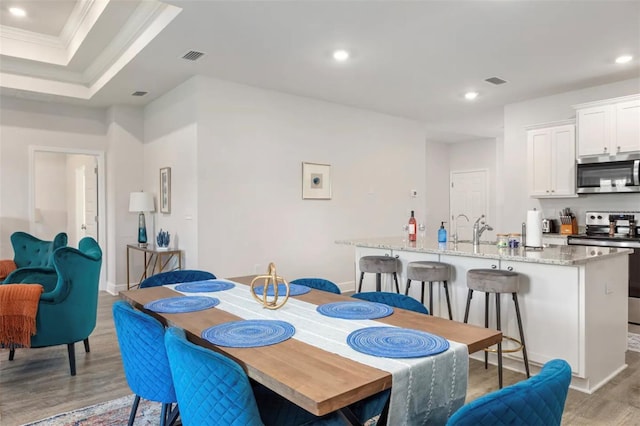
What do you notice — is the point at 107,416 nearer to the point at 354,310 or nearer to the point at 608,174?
the point at 354,310

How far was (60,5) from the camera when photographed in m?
4.16

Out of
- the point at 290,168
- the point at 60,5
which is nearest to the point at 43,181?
the point at 60,5

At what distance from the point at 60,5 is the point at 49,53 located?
1.16 metres

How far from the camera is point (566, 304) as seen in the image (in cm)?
277

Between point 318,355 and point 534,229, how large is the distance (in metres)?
2.53

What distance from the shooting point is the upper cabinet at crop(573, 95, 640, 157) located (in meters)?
4.54

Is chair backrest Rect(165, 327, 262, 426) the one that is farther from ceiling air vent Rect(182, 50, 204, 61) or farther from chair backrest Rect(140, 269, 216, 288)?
ceiling air vent Rect(182, 50, 204, 61)

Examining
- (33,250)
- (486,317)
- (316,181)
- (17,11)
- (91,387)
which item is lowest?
(91,387)

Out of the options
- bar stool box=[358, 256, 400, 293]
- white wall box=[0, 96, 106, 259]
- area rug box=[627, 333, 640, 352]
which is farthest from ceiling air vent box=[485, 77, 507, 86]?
white wall box=[0, 96, 106, 259]

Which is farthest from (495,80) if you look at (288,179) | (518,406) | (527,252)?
(518,406)

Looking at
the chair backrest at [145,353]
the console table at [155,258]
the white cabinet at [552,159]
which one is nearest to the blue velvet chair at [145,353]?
the chair backrest at [145,353]

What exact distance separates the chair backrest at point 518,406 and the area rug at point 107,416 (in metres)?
1.99

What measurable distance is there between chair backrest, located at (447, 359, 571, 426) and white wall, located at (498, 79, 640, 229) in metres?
4.97

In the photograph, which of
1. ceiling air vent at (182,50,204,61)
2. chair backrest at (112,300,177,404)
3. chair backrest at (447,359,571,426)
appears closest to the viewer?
chair backrest at (447,359,571,426)
